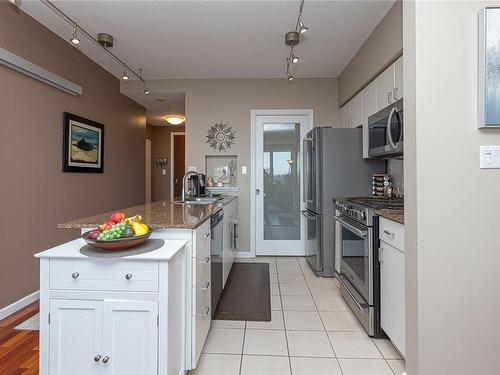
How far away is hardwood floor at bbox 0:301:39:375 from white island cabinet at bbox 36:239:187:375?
0.63 metres

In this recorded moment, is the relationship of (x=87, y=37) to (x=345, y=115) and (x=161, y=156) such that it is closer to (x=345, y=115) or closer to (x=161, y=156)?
(x=345, y=115)

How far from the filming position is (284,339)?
2.00 meters

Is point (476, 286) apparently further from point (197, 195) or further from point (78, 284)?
point (197, 195)

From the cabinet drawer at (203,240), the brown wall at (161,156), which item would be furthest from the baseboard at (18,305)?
the brown wall at (161,156)

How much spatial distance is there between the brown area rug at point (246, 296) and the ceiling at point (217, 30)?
2.57 m

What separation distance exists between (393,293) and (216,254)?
1.27 m

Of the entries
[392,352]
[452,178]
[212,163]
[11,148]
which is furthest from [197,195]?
[452,178]

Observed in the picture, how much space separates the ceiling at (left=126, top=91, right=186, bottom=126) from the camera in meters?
4.31

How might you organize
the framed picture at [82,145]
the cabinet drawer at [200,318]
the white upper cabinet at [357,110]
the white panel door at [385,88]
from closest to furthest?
the cabinet drawer at [200,318], the white panel door at [385,88], the framed picture at [82,145], the white upper cabinet at [357,110]

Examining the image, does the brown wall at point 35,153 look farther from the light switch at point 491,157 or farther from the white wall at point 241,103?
the light switch at point 491,157

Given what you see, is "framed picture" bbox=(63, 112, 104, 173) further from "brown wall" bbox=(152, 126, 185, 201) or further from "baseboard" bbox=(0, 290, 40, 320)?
"brown wall" bbox=(152, 126, 185, 201)

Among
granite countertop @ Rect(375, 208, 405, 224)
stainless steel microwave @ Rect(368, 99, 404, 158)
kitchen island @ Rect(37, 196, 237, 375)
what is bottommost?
kitchen island @ Rect(37, 196, 237, 375)

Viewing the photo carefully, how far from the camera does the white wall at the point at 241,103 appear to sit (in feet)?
13.5

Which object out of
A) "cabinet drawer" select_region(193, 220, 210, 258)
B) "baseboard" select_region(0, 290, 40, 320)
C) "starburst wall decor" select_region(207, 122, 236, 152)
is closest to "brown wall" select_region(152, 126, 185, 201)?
"starburst wall decor" select_region(207, 122, 236, 152)
